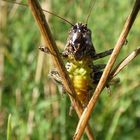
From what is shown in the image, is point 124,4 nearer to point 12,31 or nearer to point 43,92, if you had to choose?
point 12,31

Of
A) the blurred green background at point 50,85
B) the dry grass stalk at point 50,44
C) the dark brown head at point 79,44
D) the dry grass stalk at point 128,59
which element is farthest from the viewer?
the blurred green background at point 50,85

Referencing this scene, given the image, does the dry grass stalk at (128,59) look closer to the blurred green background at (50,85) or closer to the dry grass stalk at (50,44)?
the dry grass stalk at (50,44)

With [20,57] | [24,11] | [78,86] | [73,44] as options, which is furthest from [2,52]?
[78,86]

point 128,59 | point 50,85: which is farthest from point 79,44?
point 50,85

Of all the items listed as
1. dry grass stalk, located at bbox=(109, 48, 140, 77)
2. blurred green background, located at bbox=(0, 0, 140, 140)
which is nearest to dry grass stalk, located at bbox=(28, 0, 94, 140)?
dry grass stalk, located at bbox=(109, 48, 140, 77)

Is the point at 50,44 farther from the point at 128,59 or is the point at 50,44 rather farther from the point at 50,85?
the point at 50,85

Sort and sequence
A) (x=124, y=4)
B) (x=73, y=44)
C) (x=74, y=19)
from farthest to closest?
(x=124, y=4) → (x=74, y=19) → (x=73, y=44)

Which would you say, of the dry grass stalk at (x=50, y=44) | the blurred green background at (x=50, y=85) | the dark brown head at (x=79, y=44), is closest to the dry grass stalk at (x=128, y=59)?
the dry grass stalk at (x=50, y=44)
